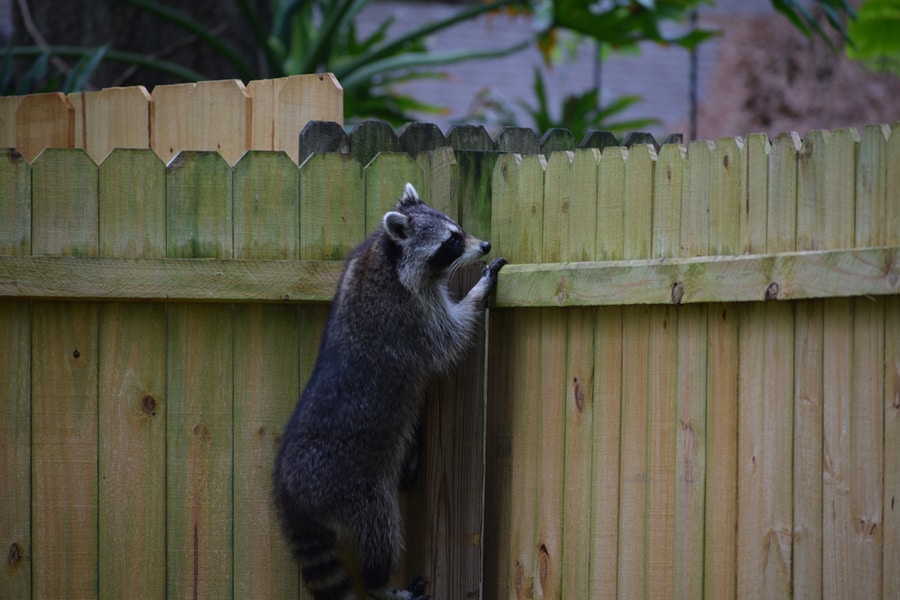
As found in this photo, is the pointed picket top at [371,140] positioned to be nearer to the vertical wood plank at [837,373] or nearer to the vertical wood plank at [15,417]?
the vertical wood plank at [15,417]

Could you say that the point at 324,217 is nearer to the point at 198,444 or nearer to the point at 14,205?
the point at 198,444

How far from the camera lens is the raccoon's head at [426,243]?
11.4 ft

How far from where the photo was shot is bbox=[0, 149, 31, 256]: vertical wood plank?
11.5 feet

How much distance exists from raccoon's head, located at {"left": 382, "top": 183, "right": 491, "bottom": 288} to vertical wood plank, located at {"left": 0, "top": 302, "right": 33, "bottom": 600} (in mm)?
1259

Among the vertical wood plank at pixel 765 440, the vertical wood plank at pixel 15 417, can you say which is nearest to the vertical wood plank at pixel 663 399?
the vertical wood plank at pixel 765 440

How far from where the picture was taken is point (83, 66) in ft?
19.8

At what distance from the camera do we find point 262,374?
3.60 m

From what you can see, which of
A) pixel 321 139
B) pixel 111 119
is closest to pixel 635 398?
pixel 321 139

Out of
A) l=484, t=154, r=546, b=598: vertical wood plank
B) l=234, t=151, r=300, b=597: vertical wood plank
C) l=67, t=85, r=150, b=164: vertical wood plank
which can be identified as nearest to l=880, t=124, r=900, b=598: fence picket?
l=484, t=154, r=546, b=598: vertical wood plank

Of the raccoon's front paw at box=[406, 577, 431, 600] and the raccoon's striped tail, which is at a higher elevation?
the raccoon's striped tail

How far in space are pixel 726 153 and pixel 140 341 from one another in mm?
1999

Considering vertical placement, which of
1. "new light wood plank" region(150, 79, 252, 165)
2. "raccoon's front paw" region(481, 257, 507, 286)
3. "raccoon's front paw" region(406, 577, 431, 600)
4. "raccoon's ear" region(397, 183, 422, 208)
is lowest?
"raccoon's front paw" region(406, 577, 431, 600)

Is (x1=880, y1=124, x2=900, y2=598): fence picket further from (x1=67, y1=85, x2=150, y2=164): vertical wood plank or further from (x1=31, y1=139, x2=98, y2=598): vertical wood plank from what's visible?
(x1=67, y1=85, x2=150, y2=164): vertical wood plank

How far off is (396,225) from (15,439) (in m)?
1.46
